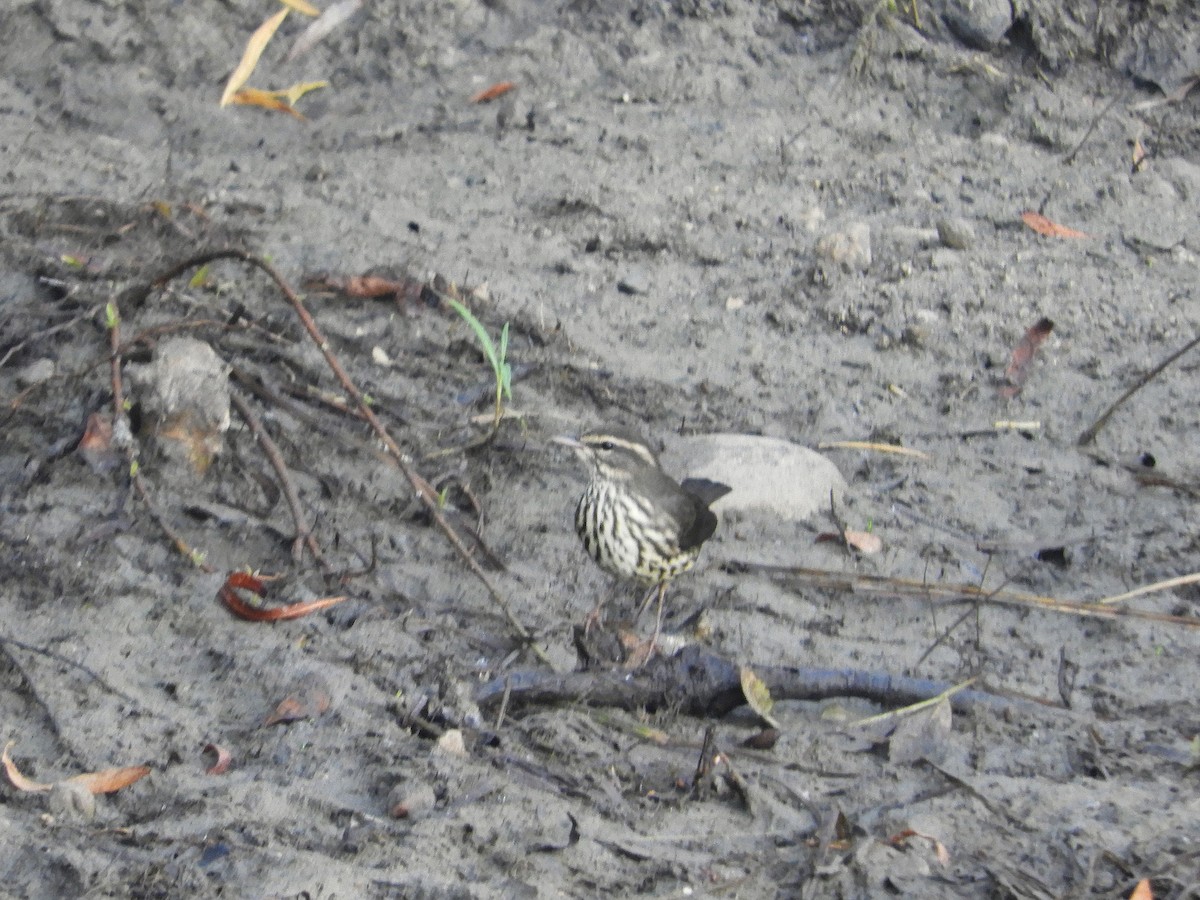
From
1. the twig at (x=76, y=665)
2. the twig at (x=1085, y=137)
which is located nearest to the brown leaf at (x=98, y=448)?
the twig at (x=76, y=665)

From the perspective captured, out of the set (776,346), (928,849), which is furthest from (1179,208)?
(928,849)

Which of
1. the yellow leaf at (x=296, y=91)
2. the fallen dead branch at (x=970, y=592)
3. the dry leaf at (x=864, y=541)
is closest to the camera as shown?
the fallen dead branch at (x=970, y=592)

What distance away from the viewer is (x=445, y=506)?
5.77 m

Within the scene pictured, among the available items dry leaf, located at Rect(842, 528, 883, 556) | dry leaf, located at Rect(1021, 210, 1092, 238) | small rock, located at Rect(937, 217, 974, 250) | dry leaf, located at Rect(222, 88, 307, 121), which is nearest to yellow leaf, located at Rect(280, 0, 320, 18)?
dry leaf, located at Rect(222, 88, 307, 121)

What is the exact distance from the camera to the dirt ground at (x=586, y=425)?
3863mm

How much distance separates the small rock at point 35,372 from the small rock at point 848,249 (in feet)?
13.4

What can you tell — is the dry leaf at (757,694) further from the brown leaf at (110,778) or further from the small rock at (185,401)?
the small rock at (185,401)

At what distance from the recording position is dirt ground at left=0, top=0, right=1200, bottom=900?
386 centimetres

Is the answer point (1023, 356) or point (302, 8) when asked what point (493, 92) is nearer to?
point (302, 8)

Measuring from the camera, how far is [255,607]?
467 centimetres

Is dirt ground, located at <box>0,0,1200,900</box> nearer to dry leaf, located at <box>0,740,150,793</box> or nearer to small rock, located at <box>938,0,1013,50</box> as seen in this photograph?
dry leaf, located at <box>0,740,150,793</box>

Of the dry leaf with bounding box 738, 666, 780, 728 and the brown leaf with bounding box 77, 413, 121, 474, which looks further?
the brown leaf with bounding box 77, 413, 121, 474

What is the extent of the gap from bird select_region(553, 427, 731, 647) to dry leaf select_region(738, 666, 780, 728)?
697mm

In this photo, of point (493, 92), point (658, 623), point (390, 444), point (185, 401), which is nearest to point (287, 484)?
point (185, 401)
